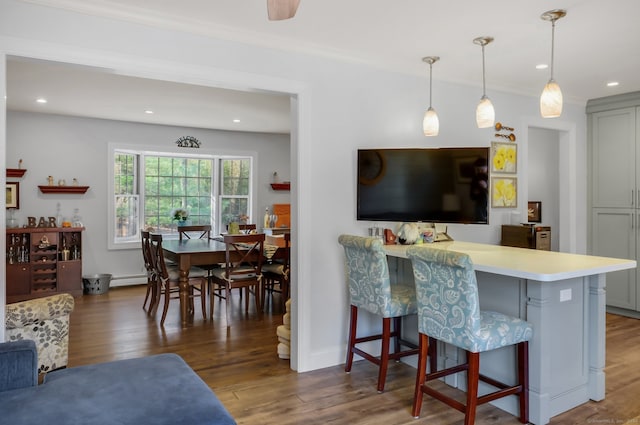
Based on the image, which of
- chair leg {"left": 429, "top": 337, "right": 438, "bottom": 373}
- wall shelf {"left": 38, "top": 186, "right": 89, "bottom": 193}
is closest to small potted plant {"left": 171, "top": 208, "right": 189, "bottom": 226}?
wall shelf {"left": 38, "top": 186, "right": 89, "bottom": 193}

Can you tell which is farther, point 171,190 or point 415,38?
point 171,190

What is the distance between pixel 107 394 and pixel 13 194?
5.39m

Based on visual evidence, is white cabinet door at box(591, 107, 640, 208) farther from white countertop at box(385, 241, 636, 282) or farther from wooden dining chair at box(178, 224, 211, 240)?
wooden dining chair at box(178, 224, 211, 240)

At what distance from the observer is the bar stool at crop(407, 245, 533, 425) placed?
2.37 m

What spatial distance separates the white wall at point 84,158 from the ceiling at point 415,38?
119 centimetres

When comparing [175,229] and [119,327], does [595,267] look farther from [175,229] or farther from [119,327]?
[175,229]

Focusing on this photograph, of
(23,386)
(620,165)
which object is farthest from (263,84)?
(620,165)

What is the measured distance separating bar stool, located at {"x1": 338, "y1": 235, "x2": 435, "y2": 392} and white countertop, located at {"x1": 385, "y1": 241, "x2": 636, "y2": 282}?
0.90ft

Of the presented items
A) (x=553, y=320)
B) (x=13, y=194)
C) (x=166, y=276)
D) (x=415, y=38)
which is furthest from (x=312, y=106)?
(x=13, y=194)

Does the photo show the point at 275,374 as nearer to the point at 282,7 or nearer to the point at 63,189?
the point at 282,7

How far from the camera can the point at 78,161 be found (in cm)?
647

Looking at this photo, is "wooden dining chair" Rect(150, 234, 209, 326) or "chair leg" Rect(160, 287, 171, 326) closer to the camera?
"chair leg" Rect(160, 287, 171, 326)

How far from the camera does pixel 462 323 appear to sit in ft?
7.91

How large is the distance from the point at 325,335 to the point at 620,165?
3909mm
